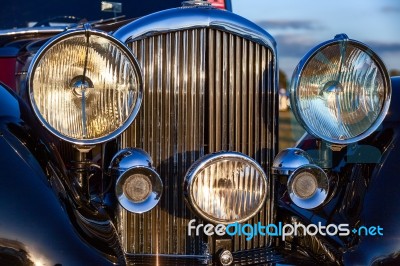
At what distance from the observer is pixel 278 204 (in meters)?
3.33

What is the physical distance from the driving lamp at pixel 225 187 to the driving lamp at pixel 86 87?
32cm

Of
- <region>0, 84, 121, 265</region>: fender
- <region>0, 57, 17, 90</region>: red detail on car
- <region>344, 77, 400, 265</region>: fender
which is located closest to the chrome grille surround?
<region>0, 84, 121, 265</region>: fender

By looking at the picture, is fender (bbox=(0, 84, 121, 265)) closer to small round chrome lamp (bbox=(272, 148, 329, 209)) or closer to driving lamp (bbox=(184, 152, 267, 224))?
driving lamp (bbox=(184, 152, 267, 224))

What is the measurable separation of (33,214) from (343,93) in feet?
4.41

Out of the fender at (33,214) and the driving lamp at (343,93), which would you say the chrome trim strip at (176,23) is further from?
the fender at (33,214)

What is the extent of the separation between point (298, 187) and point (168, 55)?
0.72 metres

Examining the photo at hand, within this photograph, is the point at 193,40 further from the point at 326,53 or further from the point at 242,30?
the point at 326,53

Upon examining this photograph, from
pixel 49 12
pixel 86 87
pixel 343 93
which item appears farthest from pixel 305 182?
pixel 49 12

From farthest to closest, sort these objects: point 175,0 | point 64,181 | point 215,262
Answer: point 175,0 → point 215,262 → point 64,181

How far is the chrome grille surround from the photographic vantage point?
3117 mm

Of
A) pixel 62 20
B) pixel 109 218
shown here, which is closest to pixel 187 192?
pixel 109 218

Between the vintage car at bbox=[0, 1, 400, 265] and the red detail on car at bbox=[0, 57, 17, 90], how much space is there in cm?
63

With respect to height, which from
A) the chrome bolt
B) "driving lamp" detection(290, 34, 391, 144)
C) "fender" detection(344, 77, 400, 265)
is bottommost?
the chrome bolt

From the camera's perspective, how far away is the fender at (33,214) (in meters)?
2.46
